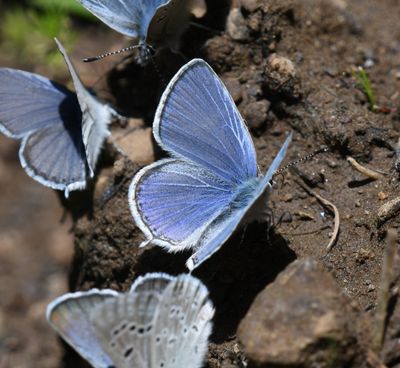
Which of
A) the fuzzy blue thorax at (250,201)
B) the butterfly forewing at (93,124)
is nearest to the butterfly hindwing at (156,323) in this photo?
the fuzzy blue thorax at (250,201)

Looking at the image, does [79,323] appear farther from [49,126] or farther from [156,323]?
[49,126]

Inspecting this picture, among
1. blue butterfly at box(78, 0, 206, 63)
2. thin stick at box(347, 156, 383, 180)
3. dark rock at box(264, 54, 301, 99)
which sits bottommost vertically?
thin stick at box(347, 156, 383, 180)

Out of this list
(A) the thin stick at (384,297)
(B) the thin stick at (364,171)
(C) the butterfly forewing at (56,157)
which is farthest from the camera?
(C) the butterfly forewing at (56,157)

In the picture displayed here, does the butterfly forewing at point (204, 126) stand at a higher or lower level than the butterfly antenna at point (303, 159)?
higher

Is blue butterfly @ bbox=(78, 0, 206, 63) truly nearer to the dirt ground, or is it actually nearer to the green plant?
the dirt ground

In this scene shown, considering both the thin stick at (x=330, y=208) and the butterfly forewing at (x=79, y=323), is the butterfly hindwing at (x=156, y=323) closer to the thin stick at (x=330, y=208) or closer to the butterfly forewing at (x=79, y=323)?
the butterfly forewing at (x=79, y=323)

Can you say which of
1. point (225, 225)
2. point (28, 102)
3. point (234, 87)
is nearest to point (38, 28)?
point (28, 102)

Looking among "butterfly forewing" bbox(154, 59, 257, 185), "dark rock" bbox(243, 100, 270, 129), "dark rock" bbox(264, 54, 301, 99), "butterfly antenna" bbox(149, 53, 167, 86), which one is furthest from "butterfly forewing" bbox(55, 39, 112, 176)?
"dark rock" bbox(264, 54, 301, 99)
